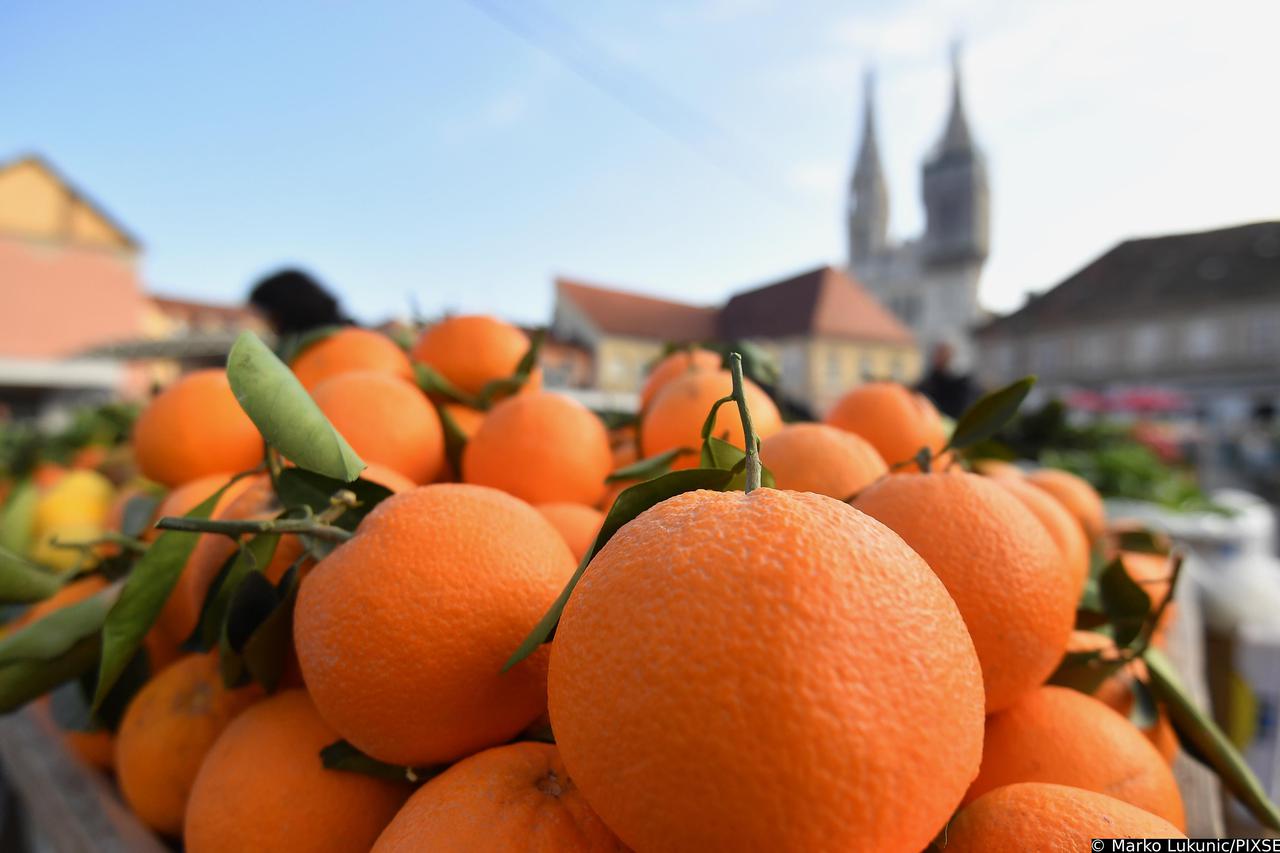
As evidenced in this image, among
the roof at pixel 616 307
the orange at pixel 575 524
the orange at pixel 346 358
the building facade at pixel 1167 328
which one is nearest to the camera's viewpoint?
the orange at pixel 575 524

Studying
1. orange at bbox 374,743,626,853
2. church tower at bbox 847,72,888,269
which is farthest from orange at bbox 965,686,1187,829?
church tower at bbox 847,72,888,269

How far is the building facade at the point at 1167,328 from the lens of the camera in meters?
19.2

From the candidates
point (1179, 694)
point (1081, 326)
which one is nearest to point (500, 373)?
point (1179, 694)

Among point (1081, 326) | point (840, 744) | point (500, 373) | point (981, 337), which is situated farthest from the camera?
point (981, 337)

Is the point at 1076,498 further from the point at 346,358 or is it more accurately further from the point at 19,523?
the point at 19,523

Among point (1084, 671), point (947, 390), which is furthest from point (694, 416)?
point (947, 390)

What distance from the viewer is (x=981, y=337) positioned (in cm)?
2681

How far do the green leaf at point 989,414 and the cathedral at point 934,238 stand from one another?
31094 millimetres

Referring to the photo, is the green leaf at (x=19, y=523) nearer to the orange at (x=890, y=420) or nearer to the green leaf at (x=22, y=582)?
the green leaf at (x=22, y=582)

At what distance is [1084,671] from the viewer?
793 mm

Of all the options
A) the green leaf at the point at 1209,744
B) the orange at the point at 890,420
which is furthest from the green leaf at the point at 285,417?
the green leaf at the point at 1209,744

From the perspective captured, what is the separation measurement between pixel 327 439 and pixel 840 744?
20.3 inches

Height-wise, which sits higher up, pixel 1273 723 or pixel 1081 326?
pixel 1081 326

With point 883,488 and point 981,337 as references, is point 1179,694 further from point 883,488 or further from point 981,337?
point 981,337
